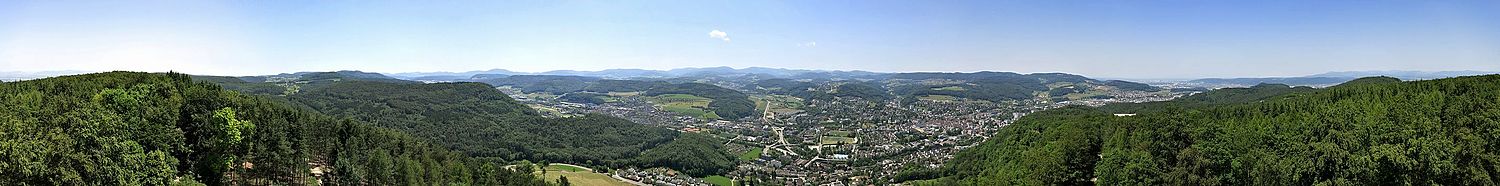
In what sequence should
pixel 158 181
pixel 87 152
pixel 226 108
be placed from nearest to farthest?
pixel 87 152 < pixel 158 181 < pixel 226 108

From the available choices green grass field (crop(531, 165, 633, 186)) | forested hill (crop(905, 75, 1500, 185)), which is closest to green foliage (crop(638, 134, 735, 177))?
green grass field (crop(531, 165, 633, 186))

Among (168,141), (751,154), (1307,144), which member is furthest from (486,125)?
(1307,144)

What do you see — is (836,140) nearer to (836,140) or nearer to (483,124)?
(836,140)

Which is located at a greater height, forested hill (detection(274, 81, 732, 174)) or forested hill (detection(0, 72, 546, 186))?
forested hill (detection(0, 72, 546, 186))

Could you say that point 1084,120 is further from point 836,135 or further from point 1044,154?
point 836,135

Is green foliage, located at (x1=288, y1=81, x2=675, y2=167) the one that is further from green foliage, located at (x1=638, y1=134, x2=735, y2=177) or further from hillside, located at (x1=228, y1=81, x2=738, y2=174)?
green foliage, located at (x1=638, y1=134, x2=735, y2=177)

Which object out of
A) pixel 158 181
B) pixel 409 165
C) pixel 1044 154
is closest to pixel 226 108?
pixel 158 181
